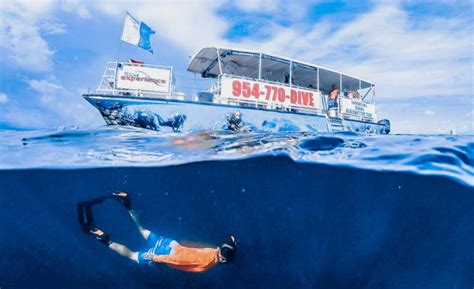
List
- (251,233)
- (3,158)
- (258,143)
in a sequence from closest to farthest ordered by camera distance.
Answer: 1. (258,143)
2. (3,158)
3. (251,233)

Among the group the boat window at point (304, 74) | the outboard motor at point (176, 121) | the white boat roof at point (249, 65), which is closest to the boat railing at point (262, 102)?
the white boat roof at point (249, 65)

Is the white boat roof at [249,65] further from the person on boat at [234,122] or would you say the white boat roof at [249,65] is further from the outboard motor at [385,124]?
the person on boat at [234,122]

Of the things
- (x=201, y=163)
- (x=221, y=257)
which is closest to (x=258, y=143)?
(x=201, y=163)

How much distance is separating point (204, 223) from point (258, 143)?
5.32 meters

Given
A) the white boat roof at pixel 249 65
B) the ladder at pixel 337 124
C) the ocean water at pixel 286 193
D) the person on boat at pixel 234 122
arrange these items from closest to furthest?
the ocean water at pixel 286 193 < the person on boat at pixel 234 122 < the white boat roof at pixel 249 65 < the ladder at pixel 337 124

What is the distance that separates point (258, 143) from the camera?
7742 millimetres

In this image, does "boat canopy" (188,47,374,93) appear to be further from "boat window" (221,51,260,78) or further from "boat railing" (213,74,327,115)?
"boat railing" (213,74,327,115)

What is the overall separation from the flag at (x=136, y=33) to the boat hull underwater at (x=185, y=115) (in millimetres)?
3191

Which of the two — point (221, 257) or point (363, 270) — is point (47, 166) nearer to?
point (221, 257)

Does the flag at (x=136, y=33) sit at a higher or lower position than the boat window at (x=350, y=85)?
higher

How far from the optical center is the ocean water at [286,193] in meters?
7.09

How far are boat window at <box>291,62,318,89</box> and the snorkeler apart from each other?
1436 centimetres

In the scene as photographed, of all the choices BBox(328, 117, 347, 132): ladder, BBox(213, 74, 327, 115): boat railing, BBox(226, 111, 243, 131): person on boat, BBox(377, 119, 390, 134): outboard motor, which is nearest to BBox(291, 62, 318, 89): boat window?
BBox(213, 74, 327, 115): boat railing

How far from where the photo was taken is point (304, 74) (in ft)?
64.8
